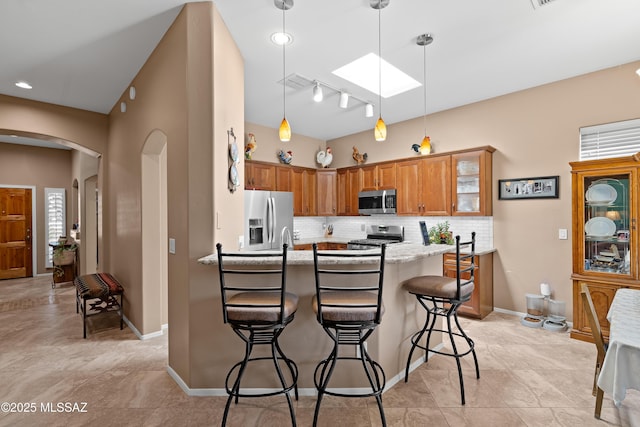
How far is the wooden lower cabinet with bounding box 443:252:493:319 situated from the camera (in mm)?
4066

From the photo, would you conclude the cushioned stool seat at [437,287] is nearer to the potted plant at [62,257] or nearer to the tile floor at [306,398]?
the tile floor at [306,398]

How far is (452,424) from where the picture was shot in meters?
2.10

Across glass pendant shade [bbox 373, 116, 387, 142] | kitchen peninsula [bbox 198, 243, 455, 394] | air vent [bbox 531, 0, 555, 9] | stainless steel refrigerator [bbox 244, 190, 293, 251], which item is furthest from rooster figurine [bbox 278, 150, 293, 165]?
air vent [bbox 531, 0, 555, 9]

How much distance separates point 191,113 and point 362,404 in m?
2.58

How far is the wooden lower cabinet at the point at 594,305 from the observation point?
3.24 meters

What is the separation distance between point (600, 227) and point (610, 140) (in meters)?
1.07

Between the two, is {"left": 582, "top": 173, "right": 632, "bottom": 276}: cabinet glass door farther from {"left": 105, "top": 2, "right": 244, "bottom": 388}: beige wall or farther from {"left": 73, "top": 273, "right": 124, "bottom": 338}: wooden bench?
{"left": 73, "top": 273, "right": 124, "bottom": 338}: wooden bench

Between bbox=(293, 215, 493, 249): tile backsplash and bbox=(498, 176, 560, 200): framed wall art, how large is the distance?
43 cm

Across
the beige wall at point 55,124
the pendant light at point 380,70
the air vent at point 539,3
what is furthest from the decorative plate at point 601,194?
the beige wall at point 55,124

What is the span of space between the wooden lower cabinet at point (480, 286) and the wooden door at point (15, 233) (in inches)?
349

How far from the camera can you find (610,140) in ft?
11.8

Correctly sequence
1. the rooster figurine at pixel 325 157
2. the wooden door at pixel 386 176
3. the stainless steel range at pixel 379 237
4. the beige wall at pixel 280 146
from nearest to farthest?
the wooden door at pixel 386 176, the stainless steel range at pixel 379 237, the beige wall at pixel 280 146, the rooster figurine at pixel 325 157

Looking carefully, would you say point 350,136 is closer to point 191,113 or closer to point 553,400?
point 191,113

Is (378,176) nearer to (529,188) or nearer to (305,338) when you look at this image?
(529,188)
